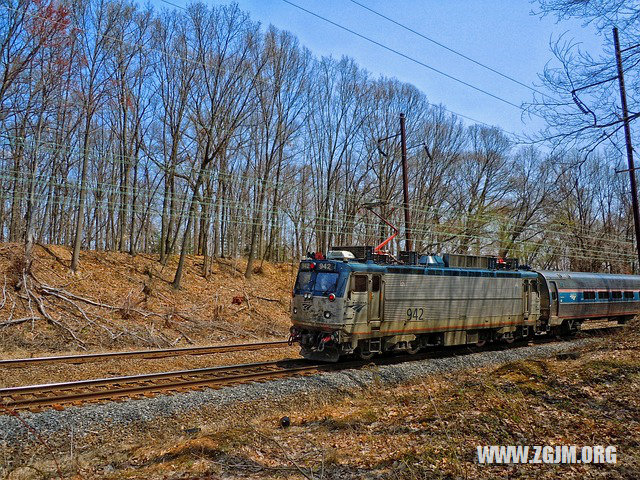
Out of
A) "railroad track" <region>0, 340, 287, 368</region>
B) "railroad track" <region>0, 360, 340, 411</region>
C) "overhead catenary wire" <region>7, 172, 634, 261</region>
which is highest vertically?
"overhead catenary wire" <region>7, 172, 634, 261</region>

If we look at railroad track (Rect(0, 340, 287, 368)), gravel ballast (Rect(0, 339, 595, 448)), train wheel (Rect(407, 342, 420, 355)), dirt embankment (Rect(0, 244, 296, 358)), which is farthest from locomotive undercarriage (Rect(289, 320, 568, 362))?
dirt embankment (Rect(0, 244, 296, 358))

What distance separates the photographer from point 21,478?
6473 millimetres

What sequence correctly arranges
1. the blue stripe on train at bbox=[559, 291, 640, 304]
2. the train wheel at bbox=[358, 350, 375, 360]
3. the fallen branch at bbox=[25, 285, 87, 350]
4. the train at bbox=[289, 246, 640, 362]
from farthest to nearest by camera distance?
1. the blue stripe on train at bbox=[559, 291, 640, 304]
2. the fallen branch at bbox=[25, 285, 87, 350]
3. the train wheel at bbox=[358, 350, 375, 360]
4. the train at bbox=[289, 246, 640, 362]

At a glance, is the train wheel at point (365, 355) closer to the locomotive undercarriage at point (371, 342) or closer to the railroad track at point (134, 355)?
the locomotive undercarriage at point (371, 342)

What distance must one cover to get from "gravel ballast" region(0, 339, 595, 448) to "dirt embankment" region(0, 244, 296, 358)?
7180 millimetres

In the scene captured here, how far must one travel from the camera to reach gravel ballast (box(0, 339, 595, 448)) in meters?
7.56

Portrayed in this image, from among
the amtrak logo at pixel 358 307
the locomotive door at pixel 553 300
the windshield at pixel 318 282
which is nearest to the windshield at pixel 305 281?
the windshield at pixel 318 282

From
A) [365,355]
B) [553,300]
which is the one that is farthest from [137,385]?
[553,300]

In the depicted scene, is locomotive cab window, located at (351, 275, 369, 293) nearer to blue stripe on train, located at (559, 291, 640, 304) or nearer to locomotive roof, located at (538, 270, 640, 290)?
locomotive roof, located at (538, 270, 640, 290)

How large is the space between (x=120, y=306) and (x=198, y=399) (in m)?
11.4

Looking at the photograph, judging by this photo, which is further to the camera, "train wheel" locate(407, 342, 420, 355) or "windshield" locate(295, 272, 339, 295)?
"train wheel" locate(407, 342, 420, 355)

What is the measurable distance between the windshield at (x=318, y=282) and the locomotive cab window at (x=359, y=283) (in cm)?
48

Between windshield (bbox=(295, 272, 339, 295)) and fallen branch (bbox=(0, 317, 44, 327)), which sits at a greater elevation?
windshield (bbox=(295, 272, 339, 295))

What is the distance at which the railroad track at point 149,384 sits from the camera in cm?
878
